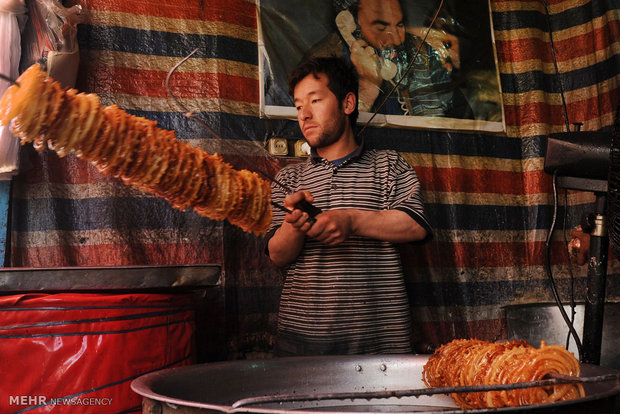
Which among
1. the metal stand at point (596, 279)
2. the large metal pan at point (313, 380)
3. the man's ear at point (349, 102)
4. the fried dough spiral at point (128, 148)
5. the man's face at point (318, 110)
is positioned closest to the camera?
Answer: the fried dough spiral at point (128, 148)

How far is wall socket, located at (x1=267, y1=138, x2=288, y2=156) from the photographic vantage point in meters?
3.48

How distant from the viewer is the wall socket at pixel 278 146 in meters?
3.48

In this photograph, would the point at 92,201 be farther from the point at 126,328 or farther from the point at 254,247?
the point at 126,328

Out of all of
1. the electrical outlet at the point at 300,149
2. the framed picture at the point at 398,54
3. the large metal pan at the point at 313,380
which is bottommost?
the large metal pan at the point at 313,380

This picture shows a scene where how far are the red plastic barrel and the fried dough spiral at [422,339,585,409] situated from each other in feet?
3.57

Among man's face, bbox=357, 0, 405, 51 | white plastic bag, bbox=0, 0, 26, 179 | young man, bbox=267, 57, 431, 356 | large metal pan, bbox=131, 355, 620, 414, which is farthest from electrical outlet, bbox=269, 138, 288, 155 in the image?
large metal pan, bbox=131, 355, 620, 414

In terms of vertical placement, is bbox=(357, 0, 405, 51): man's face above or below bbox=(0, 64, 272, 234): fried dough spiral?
above

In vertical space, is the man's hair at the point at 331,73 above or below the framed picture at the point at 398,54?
below

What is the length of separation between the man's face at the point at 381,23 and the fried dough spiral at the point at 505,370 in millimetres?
2697

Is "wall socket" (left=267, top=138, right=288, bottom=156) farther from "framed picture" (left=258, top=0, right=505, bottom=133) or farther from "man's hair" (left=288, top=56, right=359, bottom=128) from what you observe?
"man's hair" (left=288, top=56, right=359, bottom=128)

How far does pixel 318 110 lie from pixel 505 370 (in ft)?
6.00

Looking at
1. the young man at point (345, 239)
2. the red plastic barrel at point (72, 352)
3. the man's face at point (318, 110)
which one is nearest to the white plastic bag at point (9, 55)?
the red plastic barrel at point (72, 352)

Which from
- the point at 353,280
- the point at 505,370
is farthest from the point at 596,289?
the point at 353,280

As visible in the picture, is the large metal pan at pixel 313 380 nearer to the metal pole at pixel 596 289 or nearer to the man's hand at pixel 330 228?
the metal pole at pixel 596 289
